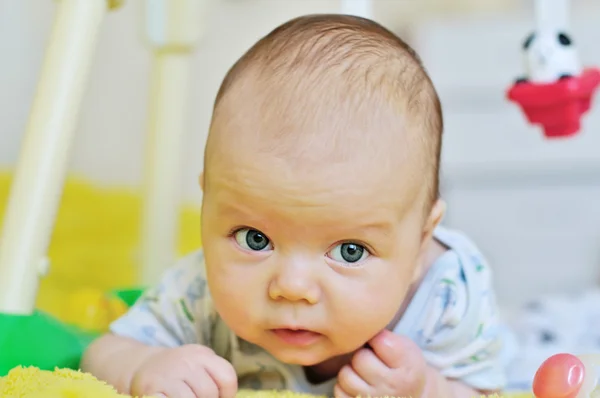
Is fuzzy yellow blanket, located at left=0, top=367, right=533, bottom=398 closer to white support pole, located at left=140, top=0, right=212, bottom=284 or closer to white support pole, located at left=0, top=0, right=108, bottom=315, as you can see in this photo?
white support pole, located at left=0, top=0, right=108, bottom=315

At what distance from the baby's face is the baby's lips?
0.12 meters

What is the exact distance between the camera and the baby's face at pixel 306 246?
547 mm

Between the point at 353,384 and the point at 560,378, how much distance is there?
0.52ft

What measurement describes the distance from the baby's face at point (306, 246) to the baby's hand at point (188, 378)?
1.2 inches

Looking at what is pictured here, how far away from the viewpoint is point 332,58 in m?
0.59

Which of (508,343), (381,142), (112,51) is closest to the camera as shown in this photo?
(381,142)

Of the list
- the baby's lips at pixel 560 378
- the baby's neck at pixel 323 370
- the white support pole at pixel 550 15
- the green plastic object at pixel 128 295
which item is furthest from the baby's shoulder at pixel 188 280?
the white support pole at pixel 550 15

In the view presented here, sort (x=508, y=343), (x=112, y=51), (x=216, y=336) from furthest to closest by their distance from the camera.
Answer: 1. (x=112, y=51)
2. (x=508, y=343)
3. (x=216, y=336)

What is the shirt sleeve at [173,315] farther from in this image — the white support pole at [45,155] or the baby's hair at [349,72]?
the baby's hair at [349,72]

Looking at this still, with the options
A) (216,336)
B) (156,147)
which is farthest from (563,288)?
(216,336)

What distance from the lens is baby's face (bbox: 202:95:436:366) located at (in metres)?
0.55

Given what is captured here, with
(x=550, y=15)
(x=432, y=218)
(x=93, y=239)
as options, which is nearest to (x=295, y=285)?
(x=432, y=218)

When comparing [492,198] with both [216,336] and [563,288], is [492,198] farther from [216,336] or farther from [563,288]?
[216,336]

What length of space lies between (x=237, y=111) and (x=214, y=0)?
4.64 ft
